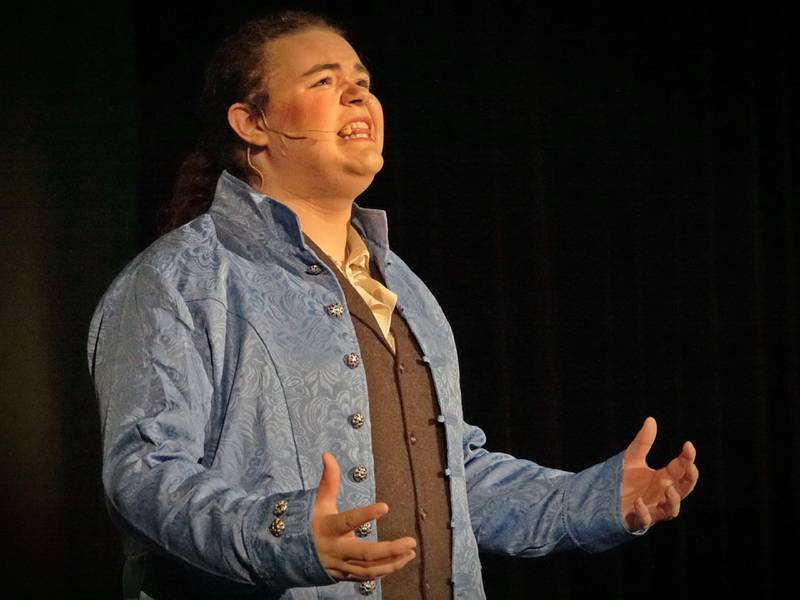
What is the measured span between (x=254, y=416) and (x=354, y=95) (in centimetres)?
57

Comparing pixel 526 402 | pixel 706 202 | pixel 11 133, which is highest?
pixel 11 133

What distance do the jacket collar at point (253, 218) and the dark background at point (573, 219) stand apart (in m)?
0.75

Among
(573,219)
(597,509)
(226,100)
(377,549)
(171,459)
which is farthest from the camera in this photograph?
(573,219)

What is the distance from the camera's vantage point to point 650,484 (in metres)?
1.93

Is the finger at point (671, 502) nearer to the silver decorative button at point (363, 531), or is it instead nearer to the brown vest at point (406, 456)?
the brown vest at point (406, 456)

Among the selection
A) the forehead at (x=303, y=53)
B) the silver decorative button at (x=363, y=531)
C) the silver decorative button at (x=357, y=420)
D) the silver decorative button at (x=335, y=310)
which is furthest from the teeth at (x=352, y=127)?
the silver decorative button at (x=363, y=531)

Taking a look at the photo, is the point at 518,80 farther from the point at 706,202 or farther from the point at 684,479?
the point at 684,479

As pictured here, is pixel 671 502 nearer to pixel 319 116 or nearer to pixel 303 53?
pixel 319 116

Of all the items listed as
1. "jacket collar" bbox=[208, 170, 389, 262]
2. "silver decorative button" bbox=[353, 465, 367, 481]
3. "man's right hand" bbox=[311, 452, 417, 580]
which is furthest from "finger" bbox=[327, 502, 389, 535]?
"jacket collar" bbox=[208, 170, 389, 262]

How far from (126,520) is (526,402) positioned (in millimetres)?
1540

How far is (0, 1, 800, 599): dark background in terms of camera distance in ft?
8.65

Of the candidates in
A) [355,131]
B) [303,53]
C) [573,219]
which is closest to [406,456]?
[355,131]

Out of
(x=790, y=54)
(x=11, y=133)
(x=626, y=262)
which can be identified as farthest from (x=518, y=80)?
(x=11, y=133)

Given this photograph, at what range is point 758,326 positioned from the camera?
3.12 metres
